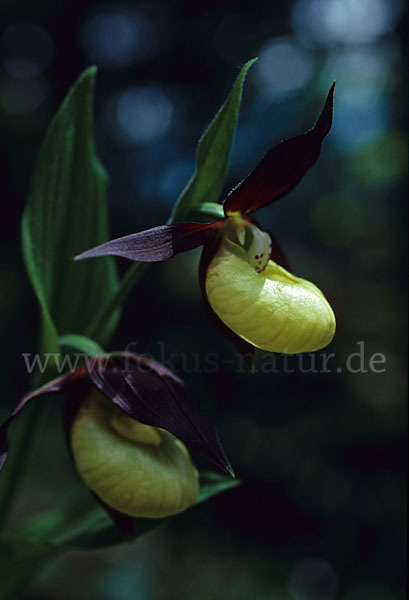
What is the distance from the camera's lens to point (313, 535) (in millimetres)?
2777

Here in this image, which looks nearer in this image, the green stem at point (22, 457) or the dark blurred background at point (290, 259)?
the green stem at point (22, 457)

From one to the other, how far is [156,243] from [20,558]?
2.28 feet

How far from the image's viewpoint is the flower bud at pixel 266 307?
0.76 meters

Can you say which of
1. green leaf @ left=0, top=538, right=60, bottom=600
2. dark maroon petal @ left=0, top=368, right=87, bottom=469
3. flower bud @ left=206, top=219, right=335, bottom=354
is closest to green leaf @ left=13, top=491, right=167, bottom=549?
green leaf @ left=0, top=538, right=60, bottom=600

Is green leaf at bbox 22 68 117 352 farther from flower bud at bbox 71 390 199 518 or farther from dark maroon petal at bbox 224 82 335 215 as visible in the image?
dark maroon petal at bbox 224 82 335 215

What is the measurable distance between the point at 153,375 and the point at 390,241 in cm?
261

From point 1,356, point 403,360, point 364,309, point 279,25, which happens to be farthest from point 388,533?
point 279,25

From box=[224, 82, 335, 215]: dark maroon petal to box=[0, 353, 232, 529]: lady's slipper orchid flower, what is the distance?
318 mm

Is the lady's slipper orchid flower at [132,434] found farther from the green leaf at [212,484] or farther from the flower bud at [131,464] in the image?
the green leaf at [212,484]

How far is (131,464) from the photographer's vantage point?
0.82 m

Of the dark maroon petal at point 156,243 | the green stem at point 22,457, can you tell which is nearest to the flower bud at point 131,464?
the green stem at point 22,457

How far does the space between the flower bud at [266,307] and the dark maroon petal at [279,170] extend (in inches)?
3.6

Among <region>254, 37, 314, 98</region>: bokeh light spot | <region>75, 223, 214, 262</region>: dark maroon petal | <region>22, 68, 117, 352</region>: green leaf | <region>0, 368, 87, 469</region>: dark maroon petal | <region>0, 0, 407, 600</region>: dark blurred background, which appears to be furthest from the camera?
<region>254, 37, 314, 98</region>: bokeh light spot

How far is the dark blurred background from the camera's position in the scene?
8.91ft
